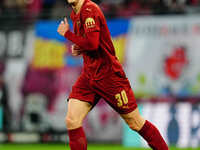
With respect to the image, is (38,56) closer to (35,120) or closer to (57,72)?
(57,72)

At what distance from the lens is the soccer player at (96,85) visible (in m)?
6.35

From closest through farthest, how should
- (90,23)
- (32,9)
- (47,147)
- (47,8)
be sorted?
(90,23), (47,147), (47,8), (32,9)

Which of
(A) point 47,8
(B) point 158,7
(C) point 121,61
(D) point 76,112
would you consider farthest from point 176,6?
(D) point 76,112

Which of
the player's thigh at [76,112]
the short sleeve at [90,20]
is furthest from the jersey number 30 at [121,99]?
the short sleeve at [90,20]

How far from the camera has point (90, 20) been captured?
6227 mm

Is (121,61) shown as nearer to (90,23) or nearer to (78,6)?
(78,6)

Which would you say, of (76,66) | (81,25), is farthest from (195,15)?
(81,25)

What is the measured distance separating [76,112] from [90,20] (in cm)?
98

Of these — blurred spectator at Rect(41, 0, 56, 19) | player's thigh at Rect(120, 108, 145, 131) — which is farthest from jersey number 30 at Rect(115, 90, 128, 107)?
blurred spectator at Rect(41, 0, 56, 19)

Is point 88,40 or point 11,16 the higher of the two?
point 88,40

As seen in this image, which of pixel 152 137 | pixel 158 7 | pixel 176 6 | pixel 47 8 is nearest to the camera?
pixel 152 137

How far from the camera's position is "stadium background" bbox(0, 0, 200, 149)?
10844 mm

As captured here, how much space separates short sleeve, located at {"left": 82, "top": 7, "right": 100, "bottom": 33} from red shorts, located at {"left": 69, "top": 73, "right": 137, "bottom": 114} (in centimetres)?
60

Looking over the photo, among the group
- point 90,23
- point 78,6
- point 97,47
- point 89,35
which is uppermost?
point 78,6
